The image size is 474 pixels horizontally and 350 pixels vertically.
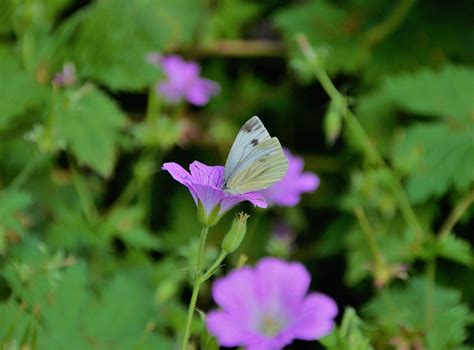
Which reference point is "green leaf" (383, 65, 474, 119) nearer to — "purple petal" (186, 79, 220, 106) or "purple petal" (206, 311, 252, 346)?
"purple petal" (186, 79, 220, 106)

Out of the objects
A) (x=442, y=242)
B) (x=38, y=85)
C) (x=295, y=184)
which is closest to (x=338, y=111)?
(x=295, y=184)

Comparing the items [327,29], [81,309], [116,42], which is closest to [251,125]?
[81,309]

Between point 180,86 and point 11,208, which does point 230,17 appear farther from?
point 11,208

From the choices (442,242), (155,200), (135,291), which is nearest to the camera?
(442,242)

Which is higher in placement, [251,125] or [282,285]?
[251,125]

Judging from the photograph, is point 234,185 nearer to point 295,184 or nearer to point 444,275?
point 295,184

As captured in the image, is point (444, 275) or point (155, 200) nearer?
point (444, 275)

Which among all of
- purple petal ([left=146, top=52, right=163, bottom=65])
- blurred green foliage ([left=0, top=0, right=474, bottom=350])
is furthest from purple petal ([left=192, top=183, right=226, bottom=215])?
purple petal ([left=146, top=52, right=163, bottom=65])
